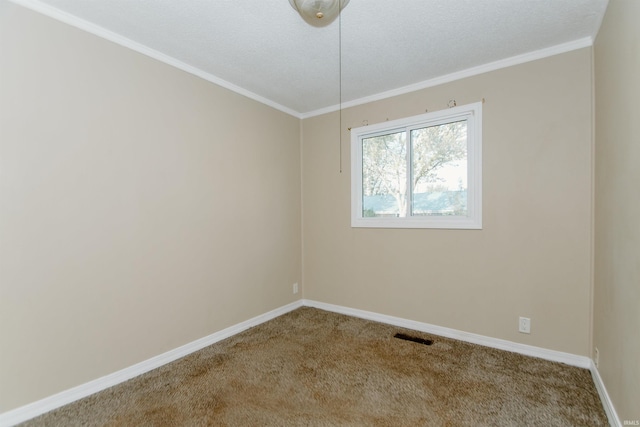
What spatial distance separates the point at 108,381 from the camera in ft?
6.81

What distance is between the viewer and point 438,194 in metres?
2.97

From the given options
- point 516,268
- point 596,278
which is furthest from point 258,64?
point 596,278

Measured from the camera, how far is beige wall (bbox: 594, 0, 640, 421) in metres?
1.39

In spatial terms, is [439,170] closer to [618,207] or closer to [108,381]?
[618,207]

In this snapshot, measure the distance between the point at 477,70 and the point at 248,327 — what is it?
3329mm

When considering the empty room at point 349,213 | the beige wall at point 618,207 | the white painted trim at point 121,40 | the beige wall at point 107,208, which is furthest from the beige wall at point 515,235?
the beige wall at point 107,208

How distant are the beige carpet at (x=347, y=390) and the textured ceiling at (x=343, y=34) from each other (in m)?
2.48

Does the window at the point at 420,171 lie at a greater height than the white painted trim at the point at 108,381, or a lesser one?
greater

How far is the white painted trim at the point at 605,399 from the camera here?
160 cm

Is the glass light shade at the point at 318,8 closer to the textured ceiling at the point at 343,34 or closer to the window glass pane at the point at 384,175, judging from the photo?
the textured ceiling at the point at 343,34

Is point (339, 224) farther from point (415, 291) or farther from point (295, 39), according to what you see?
point (295, 39)

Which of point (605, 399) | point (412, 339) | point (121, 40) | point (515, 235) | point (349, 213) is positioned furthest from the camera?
point (349, 213)

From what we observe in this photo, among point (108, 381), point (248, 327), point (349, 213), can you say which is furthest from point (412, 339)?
point (108, 381)

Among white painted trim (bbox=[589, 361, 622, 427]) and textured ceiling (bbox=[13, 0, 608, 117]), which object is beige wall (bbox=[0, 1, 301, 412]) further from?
white painted trim (bbox=[589, 361, 622, 427])
